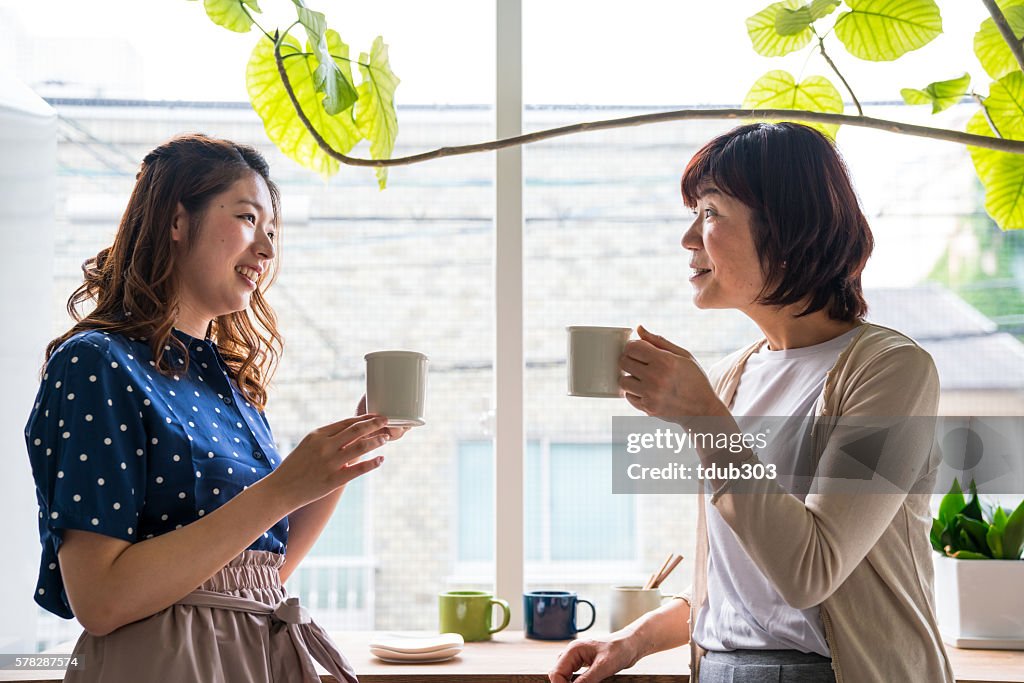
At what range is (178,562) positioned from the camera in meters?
1.12

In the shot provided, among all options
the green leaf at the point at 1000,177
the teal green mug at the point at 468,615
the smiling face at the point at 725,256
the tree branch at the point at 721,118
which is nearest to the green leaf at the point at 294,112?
the tree branch at the point at 721,118

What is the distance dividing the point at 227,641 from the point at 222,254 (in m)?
0.55

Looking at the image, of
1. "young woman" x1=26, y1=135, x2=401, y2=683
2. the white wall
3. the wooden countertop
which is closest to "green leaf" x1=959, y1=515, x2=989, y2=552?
the wooden countertop

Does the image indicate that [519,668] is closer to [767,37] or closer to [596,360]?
[596,360]

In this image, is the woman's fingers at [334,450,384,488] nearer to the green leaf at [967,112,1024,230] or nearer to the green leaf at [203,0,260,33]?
the green leaf at [203,0,260,33]

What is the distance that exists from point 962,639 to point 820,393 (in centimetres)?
77

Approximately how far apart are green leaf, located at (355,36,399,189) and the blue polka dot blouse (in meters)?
0.46

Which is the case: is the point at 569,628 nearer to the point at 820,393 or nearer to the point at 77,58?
the point at 820,393

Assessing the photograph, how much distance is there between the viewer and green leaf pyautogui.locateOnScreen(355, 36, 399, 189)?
3.36ft

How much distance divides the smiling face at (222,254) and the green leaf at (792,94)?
753 millimetres

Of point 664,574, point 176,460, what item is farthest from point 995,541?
point 176,460

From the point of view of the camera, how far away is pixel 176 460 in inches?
46.9

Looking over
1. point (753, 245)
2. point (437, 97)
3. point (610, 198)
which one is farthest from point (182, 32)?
point (753, 245)

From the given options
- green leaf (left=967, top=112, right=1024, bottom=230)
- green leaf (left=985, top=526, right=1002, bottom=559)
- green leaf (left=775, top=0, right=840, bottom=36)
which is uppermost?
green leaf (left=775, top=0, right=840, bottom=36)
